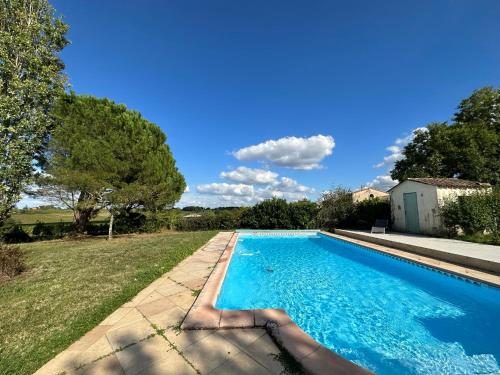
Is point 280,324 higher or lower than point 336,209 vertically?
lower

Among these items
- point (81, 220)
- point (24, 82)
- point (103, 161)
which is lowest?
point (81, 220)

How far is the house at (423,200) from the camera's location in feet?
34.2

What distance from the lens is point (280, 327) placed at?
2.94 meters

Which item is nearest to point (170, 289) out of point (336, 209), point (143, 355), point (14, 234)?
point (143, 355)

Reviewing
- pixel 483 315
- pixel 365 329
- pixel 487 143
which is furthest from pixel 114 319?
pixel 487 143

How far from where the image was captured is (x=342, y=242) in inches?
434

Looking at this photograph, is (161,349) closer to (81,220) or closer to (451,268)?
(451,268)

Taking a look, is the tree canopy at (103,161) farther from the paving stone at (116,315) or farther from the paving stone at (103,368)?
the paving stone at (103,368)

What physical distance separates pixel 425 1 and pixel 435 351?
34.2ft

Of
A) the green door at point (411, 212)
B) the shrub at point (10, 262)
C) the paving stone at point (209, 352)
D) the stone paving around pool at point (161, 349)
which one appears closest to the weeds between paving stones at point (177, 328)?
the stone paving around pool at point (161, 349)

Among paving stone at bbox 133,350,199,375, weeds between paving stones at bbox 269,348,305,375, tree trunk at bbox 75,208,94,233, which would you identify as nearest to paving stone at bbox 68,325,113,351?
paving stone at bbox 133,350,199,375

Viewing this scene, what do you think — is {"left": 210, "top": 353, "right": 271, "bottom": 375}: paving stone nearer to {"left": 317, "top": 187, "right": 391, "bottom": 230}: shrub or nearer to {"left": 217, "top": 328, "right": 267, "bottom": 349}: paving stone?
{"left": 217, "top": 328, "right": 267, "bottom": 349}: paving stone

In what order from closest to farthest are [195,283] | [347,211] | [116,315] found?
1. [116,315]
2. [195,283]
3. [347,211]

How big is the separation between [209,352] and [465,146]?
23.0 meters
